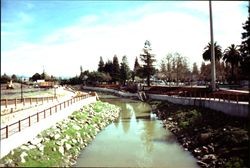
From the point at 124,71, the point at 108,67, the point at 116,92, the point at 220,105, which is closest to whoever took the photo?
the point at 220,105

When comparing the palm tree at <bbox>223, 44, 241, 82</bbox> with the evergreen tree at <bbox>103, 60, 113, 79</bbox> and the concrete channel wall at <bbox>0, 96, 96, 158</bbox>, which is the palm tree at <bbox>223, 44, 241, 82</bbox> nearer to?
the concrete channel wall at <bbox>0, 96, 96, 158</bbox>

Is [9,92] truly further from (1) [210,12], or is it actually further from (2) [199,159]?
(2) [199,159]

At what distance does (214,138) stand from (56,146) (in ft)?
36.2

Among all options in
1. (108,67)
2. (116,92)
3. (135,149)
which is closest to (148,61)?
(116,92)

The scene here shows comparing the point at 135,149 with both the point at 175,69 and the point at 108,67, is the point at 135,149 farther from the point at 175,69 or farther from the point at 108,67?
the point at 108,67

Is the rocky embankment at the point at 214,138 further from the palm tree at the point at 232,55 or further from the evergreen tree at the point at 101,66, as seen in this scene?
the evergreen tree at the point at 101,66

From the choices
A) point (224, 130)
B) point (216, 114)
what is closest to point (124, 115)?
point (216, 114)

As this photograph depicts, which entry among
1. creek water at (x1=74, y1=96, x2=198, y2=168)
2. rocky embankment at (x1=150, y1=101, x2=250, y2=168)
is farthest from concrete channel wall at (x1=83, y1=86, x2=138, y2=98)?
rocky embankment at (x1=150, y1=101, x2=250, y2=168)

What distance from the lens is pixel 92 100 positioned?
197 feet

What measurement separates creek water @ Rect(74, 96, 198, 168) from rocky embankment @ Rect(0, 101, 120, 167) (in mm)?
733

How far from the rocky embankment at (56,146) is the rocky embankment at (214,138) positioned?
8.13m

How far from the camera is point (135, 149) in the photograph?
1115 inches

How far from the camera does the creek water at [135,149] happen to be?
23714 mm

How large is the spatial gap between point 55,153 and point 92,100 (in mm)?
37065
